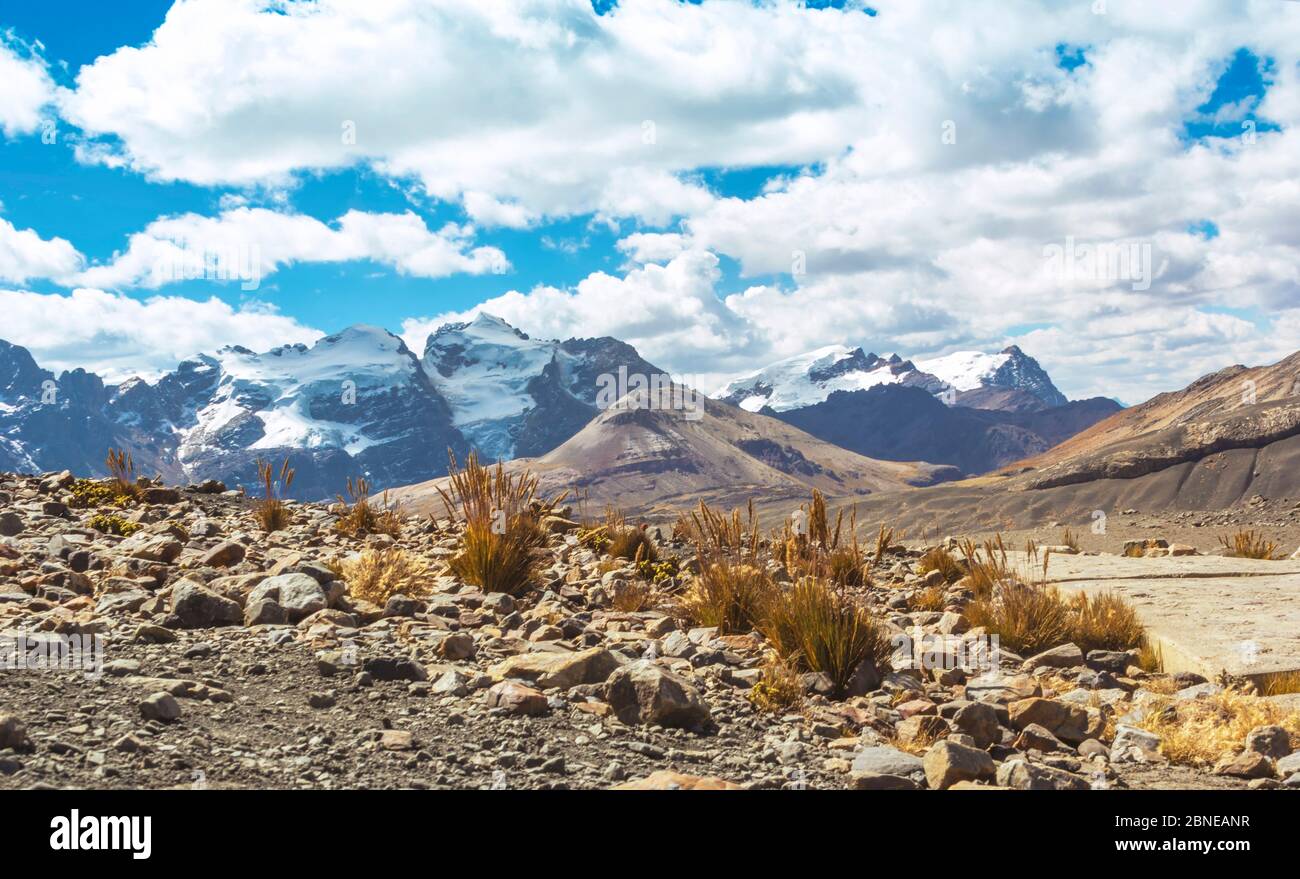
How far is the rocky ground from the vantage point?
4676 mm

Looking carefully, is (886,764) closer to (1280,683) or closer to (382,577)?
(1280,683)

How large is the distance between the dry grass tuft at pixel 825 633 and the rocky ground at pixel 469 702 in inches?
8.4

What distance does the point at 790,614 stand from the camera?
25.1 feet

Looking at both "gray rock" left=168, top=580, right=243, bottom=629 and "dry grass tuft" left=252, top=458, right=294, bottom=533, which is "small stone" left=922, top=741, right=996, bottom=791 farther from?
"dry grass tuft" left=252, top=458, right=294, bottom=533

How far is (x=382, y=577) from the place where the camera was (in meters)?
8.94

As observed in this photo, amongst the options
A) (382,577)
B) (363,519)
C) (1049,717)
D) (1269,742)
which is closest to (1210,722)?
(1269,742)

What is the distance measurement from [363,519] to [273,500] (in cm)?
136

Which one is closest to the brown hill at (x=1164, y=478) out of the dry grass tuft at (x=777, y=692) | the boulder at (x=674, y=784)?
the dry grass tuft at (x=777, y=692)

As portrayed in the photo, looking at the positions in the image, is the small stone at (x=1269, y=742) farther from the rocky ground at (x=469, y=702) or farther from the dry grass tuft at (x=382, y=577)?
the dry grass tuft at (x=382, y=577)

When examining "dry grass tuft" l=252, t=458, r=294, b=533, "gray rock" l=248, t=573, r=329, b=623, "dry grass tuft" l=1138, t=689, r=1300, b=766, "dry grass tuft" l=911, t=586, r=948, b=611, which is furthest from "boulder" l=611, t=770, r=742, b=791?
"dry grass tuft" l=252, t=458, r=294, b=533

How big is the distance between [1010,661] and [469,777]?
601 centimetres
